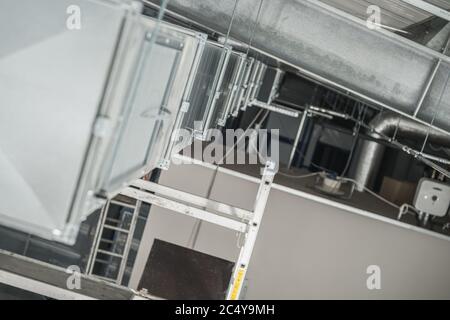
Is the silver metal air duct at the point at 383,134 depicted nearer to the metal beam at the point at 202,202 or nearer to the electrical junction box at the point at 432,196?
the electrical junction box at the point at 432,196

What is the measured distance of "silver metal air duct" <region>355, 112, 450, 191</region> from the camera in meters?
5.01

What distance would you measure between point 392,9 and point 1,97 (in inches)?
97.8

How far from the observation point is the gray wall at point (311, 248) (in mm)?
5816

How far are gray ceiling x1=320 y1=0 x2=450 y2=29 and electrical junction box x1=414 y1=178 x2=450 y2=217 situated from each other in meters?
2.10

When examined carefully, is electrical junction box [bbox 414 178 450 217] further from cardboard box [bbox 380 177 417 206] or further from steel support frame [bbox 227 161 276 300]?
steel support frame [bbox 227 161 276 300]

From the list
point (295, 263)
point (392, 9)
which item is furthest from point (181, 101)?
point (295, 263)

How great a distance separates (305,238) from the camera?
230 inches

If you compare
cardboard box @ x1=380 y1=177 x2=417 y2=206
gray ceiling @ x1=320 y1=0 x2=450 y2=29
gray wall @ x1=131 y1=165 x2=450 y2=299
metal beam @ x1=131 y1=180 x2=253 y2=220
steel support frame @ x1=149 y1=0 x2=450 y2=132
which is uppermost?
gray ceiling @ x1=320 y1=0 x2=450 y2=29

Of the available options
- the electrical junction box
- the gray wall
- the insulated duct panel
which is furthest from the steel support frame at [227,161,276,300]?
the electrical junction box

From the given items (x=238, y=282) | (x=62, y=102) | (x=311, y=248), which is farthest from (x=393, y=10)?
(x=311, y=248)

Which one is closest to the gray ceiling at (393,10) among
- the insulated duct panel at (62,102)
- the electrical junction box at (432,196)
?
the insulated duct panel at (62,102)

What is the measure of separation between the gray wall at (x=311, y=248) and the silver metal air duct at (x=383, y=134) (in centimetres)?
93

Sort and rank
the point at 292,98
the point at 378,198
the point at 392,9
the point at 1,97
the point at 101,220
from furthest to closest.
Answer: the point at 292,98
the point at 378,198
the point at 101,220
the point at 392,9
the point at 1,97
